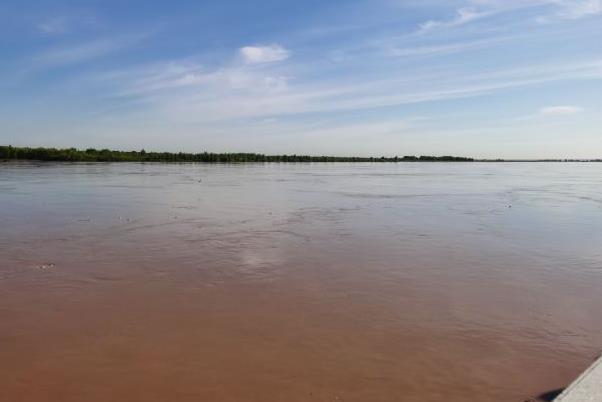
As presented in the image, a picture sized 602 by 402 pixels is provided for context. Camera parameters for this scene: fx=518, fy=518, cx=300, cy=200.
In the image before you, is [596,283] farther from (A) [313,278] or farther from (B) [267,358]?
(B) [267,358]

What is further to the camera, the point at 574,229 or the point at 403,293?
the point at 574,229

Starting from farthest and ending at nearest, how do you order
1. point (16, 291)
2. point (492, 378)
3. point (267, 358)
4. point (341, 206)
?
point (341, 206), point (16, 291), point (267, 358), point (492, 378)

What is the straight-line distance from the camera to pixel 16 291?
6156 millimetres

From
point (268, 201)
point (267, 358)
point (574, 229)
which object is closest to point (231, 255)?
point (267, 358)

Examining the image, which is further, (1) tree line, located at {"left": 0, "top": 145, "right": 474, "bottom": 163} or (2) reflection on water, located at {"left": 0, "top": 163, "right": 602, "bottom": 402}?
(1) tree line, located at {"left": 0, "top": 145, "right": 474, "bottom": 163}

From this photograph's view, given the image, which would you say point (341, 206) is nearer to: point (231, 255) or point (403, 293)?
point (231, 255)

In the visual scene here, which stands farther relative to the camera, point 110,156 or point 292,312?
point 110,156

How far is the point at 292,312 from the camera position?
5605 mm

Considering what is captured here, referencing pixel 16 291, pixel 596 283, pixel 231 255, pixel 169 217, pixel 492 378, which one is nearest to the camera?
pixel 492 378

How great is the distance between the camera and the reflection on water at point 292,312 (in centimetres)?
405

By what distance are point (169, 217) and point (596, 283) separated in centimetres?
947

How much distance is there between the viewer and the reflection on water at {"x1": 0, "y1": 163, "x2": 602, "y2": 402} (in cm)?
405

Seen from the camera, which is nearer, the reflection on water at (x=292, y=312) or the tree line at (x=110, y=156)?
the reflection on water at (x=292, y=312)

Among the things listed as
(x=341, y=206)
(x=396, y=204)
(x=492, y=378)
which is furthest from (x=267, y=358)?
(x=396, y=204)
